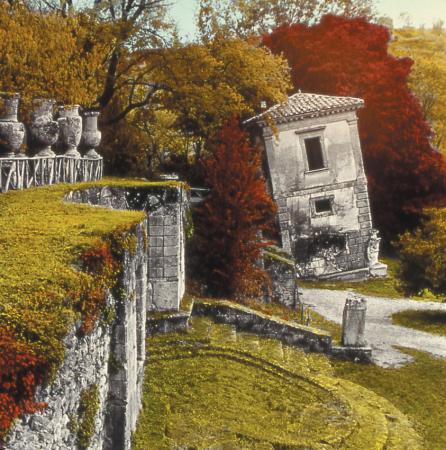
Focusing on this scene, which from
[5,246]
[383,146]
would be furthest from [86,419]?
[383,146]

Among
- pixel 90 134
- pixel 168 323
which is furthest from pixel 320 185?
pixel 168 323

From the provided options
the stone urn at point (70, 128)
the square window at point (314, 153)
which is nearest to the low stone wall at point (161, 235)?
the stone urn at point (70, 128)

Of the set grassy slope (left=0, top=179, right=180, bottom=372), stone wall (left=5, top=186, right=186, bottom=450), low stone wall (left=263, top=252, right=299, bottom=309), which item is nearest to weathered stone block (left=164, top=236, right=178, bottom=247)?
stone wall (left=5, top=186, right=186, bottom=450)

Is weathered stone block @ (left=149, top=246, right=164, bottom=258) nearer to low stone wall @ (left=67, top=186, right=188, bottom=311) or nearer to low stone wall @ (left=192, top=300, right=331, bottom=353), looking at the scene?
low stone wall @ (left=67, top=186, right=188, bottom=311)

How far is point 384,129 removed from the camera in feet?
105

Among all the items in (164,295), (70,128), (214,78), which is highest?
(214,78)

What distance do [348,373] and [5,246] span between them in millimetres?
9682

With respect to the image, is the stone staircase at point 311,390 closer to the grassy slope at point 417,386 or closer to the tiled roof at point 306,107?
the grassy slope at point 417,386

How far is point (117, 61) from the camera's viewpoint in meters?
22.6

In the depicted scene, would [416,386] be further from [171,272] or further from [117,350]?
[117,350]

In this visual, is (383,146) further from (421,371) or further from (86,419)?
(86,419)

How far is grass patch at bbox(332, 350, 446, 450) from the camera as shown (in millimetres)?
12523

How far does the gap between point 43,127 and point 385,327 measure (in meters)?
10.8

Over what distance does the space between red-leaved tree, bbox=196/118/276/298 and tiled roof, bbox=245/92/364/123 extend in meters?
7.34
